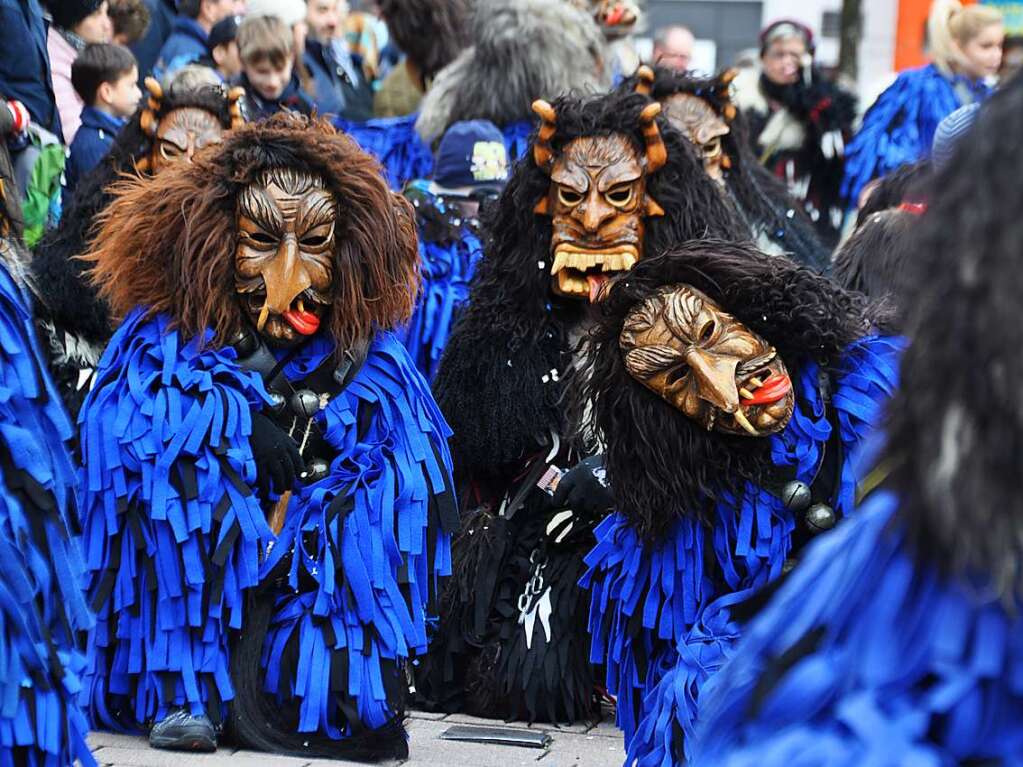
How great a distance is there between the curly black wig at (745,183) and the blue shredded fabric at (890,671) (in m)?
4.44

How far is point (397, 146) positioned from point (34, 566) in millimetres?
5155

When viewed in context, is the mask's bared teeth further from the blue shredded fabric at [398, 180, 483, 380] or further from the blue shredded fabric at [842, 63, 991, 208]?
the blue shredded fabric at [842, 63, 991, 208]

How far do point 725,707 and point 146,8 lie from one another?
7030mm

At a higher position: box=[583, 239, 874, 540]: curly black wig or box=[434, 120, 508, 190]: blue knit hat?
box=[434, 120, 508, 190]: blue knit hat

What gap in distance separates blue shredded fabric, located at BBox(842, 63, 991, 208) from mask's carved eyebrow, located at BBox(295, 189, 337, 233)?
3.67m

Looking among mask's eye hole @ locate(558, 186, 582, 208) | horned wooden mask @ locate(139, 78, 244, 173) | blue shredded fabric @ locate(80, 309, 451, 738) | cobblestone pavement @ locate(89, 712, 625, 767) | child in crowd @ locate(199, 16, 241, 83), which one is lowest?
cobblestone pavement @ locate(89, 712, 625, 767)

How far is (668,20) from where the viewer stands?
965 inches

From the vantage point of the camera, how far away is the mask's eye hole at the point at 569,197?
5.55 metres

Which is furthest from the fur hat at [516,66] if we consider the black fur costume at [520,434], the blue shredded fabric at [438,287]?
the black fur costume at [520,434]

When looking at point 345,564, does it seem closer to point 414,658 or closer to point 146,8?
point 414,658

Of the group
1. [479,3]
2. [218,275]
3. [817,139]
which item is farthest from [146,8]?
[218,275]

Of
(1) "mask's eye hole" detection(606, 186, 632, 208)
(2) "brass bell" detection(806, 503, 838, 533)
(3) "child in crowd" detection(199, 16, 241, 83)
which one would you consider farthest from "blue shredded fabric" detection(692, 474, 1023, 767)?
(3) "child in crowd" detection(199, 16, 241, 83)

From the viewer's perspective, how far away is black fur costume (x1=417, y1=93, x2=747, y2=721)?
5348mm

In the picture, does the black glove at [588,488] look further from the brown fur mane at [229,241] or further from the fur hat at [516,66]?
the fur hat at [516,66]
